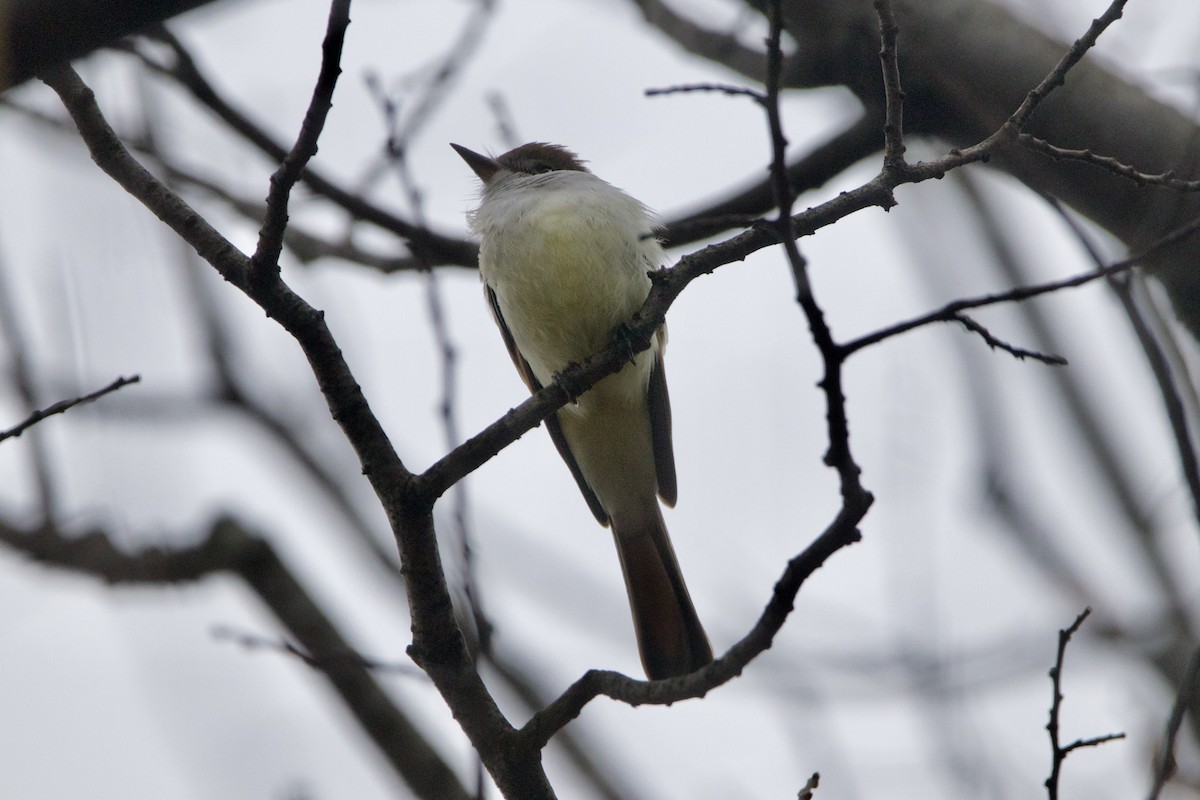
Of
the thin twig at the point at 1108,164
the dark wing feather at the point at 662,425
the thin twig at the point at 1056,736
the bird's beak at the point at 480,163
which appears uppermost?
the bird's beak at the point at 480,163

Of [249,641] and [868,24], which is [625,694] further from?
[868,24]

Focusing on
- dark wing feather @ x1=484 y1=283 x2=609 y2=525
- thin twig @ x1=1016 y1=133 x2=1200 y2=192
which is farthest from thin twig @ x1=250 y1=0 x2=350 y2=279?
dark wing feather @ x1=484 y1=283 x2=609 y2=525

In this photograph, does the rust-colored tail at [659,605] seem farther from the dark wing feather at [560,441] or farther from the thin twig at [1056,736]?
the thin twig at [1056,736]

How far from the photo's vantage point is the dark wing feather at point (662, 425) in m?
5.51

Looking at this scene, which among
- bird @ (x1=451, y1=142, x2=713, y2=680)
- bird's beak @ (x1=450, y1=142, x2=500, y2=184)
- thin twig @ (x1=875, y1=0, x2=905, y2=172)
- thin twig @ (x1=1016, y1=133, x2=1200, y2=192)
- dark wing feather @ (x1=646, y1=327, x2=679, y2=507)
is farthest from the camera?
bird's beak @ (x1=450, y1=142, x2=500, y2=184)

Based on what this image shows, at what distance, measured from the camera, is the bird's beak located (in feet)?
20.3

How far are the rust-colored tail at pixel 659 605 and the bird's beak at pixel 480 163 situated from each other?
78.9 inches

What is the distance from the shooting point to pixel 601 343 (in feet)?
15.9

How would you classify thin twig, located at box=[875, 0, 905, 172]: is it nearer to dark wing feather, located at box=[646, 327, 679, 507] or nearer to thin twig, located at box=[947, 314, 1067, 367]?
thin twig, located at box=[947, 314, 1067, 367]

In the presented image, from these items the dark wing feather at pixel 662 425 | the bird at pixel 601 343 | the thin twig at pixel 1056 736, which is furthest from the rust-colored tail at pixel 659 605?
the thin twig at pixel 1056 736

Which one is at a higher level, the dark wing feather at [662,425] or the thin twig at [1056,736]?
the dark wing feather at [662,425]

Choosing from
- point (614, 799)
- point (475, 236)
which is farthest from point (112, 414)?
point (614, 799)

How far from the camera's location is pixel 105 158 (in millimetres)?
2969

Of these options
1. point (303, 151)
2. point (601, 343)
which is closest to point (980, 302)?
point (303, 151)
